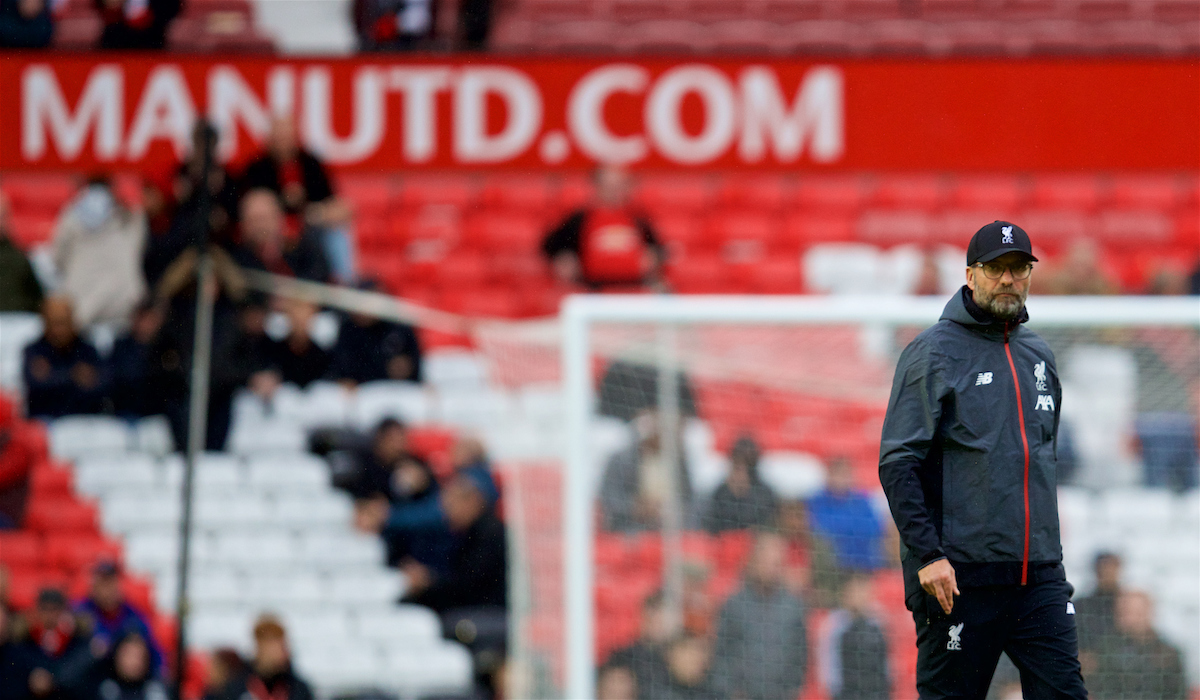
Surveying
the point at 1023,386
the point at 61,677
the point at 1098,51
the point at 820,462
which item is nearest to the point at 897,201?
the point at 1098,51

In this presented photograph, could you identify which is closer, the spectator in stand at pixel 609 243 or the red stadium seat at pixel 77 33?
the spectator in stand at pixel 609 243

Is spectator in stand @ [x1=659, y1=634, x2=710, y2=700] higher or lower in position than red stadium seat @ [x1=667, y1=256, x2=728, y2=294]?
lower

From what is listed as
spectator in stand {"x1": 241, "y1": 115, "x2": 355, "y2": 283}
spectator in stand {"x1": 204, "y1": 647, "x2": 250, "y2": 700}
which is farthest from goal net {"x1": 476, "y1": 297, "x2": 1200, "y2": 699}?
spectator in stand {"x1": 241, "y1": 115, "x2": 355, "y2": 283}

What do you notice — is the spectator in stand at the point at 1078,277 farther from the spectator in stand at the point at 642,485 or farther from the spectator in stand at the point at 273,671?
the spectator in stand at the point at 273,671

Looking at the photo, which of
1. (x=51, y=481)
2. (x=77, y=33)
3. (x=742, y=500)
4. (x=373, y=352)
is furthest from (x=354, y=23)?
(x=742, y=500)

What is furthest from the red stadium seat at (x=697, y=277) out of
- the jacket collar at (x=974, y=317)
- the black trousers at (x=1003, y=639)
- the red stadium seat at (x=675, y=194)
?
the black trousers at (x=1003, y=639)

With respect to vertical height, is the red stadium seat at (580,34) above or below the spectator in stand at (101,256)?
above

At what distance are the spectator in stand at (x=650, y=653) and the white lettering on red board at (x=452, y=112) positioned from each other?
470 centimetres

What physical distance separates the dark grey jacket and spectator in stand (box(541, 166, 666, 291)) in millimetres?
5233

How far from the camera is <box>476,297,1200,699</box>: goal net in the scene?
18.7 ft

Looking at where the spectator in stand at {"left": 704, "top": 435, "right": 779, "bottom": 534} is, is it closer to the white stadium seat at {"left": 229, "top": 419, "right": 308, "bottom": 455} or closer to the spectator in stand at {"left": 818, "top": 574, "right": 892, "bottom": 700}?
the spectator in stand at {"left": 818, "top": 574, "right": 892, "bottom": 700}

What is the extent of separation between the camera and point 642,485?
599cm

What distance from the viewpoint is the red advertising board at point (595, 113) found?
9859 mm

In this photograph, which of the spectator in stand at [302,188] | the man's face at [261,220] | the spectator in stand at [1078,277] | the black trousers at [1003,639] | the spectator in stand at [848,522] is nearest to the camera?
the black trousers at [1003,639]
